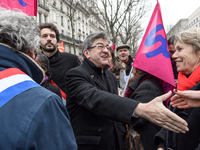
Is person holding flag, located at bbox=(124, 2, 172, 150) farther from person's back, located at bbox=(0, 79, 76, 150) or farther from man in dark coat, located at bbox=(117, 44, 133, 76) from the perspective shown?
man in dark coat, located at bbox=(117, 44, 133, 76)

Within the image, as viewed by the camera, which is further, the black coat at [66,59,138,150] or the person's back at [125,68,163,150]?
the person's back at [125,68,163,150]

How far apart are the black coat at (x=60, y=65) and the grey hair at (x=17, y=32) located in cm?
208

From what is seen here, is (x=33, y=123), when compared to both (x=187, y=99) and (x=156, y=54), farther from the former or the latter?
(x=156, y=54)

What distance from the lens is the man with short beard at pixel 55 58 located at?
320 cm

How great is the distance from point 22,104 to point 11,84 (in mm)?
125

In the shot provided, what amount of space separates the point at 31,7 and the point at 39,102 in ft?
6.94

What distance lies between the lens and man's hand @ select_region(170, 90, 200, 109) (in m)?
1.31

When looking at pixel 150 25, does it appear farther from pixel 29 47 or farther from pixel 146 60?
pixel 29 47

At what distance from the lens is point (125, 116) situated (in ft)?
4.37

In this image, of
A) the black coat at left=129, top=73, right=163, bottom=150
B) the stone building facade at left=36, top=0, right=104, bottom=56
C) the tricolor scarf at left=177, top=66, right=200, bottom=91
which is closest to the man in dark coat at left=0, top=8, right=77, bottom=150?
the black coat at left=129, top=73, right=163, bottom=150

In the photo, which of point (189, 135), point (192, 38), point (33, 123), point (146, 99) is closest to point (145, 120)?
point (146, 99)

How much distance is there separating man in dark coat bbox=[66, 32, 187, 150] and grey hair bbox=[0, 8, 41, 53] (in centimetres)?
73

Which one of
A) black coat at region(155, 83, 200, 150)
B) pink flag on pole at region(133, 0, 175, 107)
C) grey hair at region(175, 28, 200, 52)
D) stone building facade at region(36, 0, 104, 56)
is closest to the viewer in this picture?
black coat at region(155, 83, 200, 150)

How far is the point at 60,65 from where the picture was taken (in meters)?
3.33
